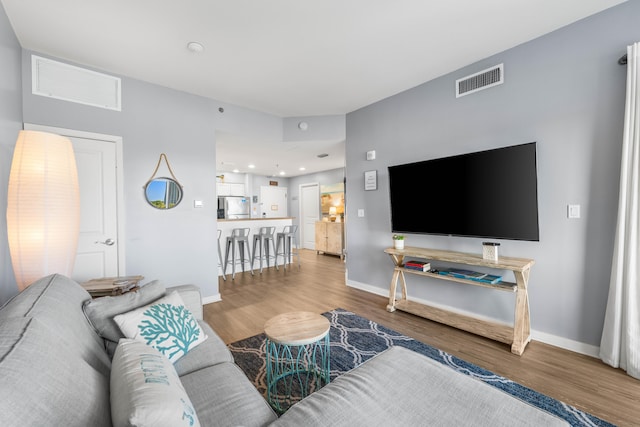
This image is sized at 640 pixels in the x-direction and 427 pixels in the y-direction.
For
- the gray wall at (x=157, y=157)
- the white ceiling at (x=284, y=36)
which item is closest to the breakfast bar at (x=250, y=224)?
the gray wall at (x=157, y=157)

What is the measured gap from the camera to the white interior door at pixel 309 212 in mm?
8594

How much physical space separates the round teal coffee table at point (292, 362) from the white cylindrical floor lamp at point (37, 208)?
4.89 feet

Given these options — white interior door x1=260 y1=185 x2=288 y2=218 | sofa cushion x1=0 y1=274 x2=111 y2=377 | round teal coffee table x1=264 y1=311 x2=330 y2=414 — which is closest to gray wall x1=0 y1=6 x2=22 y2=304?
sofa cushion x1=0 y1=274 x2=111 y2=377

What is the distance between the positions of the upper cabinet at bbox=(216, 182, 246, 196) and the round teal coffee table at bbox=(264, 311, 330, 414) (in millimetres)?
6856

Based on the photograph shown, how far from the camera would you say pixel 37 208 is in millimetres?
1737

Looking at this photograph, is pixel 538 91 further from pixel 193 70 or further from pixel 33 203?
pixel 33 203

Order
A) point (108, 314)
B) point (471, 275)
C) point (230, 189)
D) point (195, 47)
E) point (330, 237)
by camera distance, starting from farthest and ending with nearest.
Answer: point (230, 189) < point (330, 237) < point (471, 275) < point (195, 47) < point (108, 314)

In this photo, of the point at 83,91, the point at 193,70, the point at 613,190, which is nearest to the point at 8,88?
the point at 83,91

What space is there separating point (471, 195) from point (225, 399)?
2.69m

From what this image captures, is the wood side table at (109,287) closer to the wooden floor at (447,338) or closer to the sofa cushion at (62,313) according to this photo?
the wooden floor at (447,338)

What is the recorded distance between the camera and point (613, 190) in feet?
7.10

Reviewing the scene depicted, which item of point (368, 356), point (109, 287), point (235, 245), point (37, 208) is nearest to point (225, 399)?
point (368, 356)

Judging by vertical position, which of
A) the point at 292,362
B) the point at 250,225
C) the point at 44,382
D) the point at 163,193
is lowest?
the point at 292,362

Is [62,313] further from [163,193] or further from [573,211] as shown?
[573,211]
